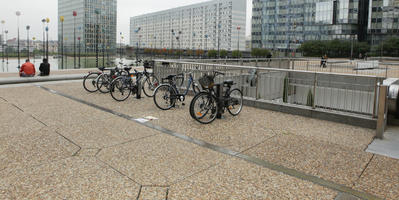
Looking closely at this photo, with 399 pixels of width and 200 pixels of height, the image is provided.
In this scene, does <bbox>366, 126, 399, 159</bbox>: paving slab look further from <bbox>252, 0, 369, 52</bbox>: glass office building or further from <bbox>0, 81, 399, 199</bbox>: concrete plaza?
<bbox>252, 0, 369, 52</bbox>: glass office building

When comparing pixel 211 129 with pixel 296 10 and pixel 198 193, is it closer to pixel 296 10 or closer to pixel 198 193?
pixel 198 193

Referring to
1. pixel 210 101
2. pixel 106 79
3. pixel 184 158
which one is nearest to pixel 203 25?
pixel 106 79

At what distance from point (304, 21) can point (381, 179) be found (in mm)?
94853

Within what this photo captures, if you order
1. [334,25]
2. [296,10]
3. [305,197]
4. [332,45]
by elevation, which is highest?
[296,10]

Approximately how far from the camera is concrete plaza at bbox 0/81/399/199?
3.89m

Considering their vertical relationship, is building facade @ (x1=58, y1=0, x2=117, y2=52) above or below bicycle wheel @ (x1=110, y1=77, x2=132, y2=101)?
above

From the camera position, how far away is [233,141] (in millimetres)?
6016

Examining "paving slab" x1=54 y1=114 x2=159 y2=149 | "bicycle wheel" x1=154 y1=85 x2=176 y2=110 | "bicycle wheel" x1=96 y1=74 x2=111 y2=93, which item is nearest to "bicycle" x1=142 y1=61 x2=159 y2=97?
"bicycle wheel" x1=96 y1=74 x2=111 y2=93

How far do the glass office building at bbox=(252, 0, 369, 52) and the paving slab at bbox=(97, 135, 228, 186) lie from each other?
6629 cm

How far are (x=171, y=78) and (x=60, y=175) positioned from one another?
542 centimetres

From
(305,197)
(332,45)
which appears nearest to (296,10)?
(332,45)

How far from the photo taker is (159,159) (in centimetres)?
493

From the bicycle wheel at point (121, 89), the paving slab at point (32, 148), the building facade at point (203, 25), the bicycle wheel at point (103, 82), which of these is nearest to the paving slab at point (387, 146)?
the paving slab at point (32, 148)

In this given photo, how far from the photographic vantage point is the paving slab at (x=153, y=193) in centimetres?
367
